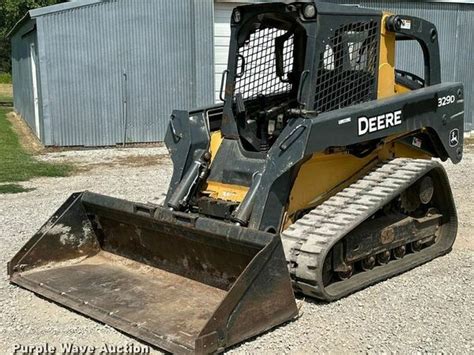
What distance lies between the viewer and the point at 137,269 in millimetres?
5672

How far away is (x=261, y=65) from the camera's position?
6441 mm

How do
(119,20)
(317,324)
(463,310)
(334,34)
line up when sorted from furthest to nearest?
(119,20), (334,34), (463,310), (317,324)

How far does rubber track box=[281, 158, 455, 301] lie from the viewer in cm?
484

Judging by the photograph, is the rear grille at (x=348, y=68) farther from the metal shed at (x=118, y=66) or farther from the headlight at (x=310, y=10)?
the metal shed at (x=118, y=66)

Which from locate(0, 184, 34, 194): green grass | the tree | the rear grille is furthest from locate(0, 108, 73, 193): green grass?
the tree

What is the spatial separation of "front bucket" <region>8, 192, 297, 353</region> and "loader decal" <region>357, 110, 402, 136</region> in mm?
1532

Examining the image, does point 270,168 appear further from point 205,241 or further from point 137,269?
point 137,269

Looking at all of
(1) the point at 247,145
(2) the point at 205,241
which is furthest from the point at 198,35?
(2) the point at 205,241

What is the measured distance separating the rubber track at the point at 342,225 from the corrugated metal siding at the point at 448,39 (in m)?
11.5

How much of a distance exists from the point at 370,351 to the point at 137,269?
7.28 feet

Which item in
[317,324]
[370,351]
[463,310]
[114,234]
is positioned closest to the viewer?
[370,351]

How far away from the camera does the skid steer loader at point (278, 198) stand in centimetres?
481

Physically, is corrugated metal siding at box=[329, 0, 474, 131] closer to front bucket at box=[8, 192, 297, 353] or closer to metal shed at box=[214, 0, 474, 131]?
metal shed at box=[214, 0, 474, 131]

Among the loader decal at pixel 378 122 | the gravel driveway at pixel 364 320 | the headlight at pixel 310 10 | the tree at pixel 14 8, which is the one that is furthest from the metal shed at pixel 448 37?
the tree at pixel 14 8
